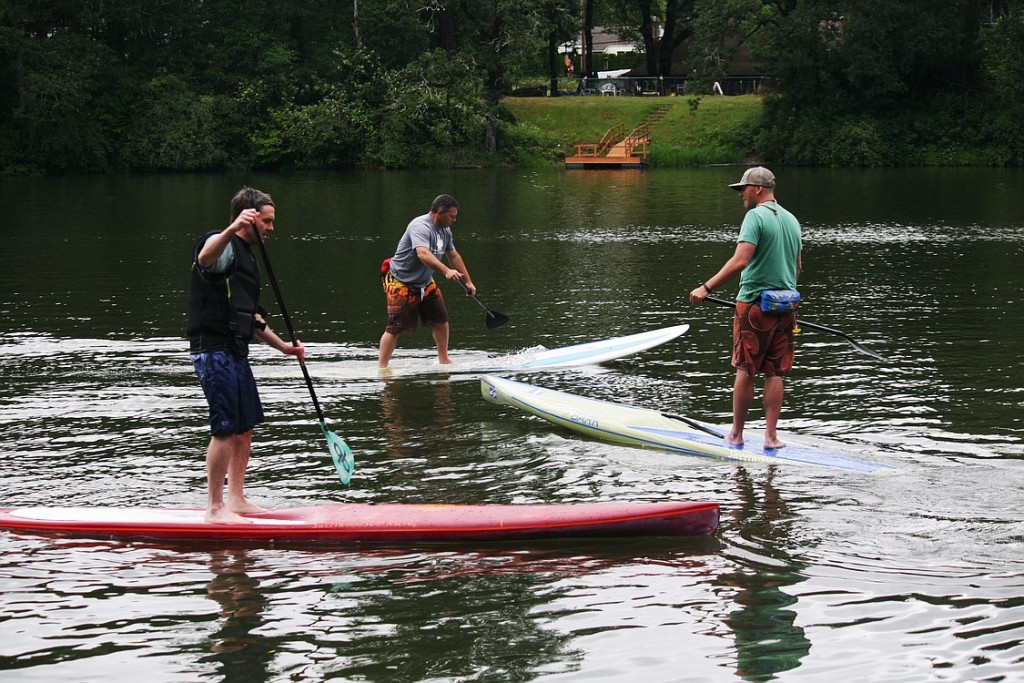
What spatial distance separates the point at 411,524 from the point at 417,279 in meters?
5.43

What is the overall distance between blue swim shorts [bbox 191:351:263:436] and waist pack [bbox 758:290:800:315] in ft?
12.0

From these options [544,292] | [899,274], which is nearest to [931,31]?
[899,274]

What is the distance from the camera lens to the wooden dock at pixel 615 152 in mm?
50844

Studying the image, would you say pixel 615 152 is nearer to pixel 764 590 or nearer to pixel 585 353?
pixel 585 353

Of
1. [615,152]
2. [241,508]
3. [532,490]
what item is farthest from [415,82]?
[241,508]

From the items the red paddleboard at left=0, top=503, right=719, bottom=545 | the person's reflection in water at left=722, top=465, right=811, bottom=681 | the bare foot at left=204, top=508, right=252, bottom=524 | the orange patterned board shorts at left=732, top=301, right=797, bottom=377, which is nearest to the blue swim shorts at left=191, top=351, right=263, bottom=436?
the bare foot at left=204, top=508, right=252, bottom=524

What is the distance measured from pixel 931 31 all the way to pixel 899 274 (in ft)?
121

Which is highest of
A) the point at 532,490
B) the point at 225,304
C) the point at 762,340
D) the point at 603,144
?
the point at 603,144

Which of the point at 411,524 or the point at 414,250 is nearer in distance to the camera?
the point at 411,524

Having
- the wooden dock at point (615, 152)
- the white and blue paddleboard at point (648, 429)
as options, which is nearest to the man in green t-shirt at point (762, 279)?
the white and blue paddleboard at point (648, 429)

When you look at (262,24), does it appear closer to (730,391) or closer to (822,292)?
(822,292)

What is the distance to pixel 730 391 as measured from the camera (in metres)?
11.7

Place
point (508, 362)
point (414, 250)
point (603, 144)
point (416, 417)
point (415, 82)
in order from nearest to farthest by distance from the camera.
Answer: point (416, 417), point (414, 250), point (508, 362), point (603, 144), point (415, 82)

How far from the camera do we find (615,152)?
51906 mm
